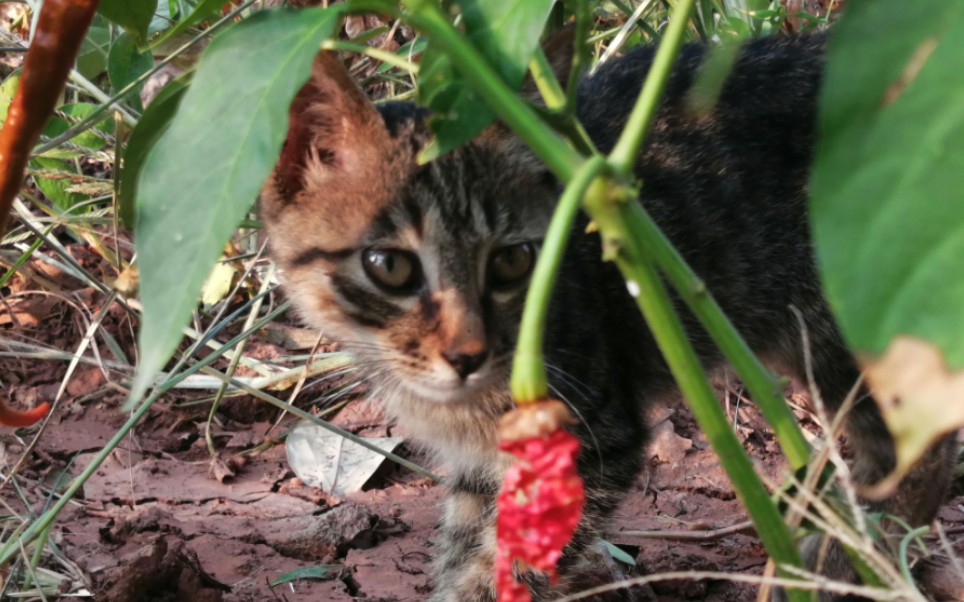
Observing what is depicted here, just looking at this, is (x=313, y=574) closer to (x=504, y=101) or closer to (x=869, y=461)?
(x=869, y=461)

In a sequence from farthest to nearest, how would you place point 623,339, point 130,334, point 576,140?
point 130,334 < point 623,339 < point 576,140

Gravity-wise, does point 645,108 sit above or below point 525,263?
above

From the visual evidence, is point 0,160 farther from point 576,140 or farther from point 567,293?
point 567,293

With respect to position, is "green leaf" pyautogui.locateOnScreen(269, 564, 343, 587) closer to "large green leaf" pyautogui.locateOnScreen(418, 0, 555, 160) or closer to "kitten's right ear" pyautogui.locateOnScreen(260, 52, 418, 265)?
"kitten's right ear" pyautogui.locateOnScreen(260, 52, 418, 265)

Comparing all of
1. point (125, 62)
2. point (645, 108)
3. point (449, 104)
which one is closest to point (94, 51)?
point (125, 62)

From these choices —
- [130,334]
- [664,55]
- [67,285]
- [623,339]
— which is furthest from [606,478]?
[67,285]

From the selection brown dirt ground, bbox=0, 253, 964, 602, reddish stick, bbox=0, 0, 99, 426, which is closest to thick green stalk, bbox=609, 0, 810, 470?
reddish stick, bbox=0, 0, 99, 426

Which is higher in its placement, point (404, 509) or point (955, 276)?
point (955, 276)
